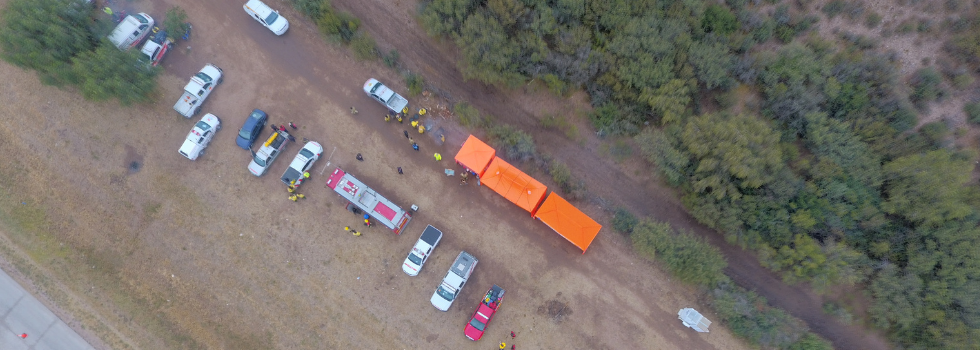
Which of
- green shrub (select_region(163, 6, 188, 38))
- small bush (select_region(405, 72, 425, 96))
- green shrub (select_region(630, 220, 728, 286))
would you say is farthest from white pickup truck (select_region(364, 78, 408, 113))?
green shrub (select_region(630, 220, 728, 286))

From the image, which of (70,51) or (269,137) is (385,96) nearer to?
(269,137)

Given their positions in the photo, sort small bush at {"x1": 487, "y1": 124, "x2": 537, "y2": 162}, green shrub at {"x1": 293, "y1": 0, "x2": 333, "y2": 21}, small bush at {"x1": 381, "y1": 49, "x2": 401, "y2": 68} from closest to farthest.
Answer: small bush at {"x1": 487, "y1": 124, "x2": 537, "y2": 162}, green shrub at {"x1": 293, "y1": 0, "x2": 333, "y2": 21}, small bush at {"x1": 381, "y1": 49, "x2": 401, "y2": 68}

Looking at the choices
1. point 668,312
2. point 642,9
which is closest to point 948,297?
point 668,312

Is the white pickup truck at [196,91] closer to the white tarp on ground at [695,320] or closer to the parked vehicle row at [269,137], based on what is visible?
the parked vehicle row at [269,137]

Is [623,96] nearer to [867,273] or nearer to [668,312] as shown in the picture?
[668,312]

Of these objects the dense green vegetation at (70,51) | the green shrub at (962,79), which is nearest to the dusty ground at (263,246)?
the dense green vegetation at (70,51)

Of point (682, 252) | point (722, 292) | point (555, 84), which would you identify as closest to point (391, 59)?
point (555, 84)

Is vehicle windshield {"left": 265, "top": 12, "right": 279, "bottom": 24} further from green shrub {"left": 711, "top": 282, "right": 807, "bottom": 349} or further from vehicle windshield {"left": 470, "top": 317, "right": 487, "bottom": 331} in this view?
green shrub {"left": 711, "top": 282, "right": 807, "bottom": 349}
